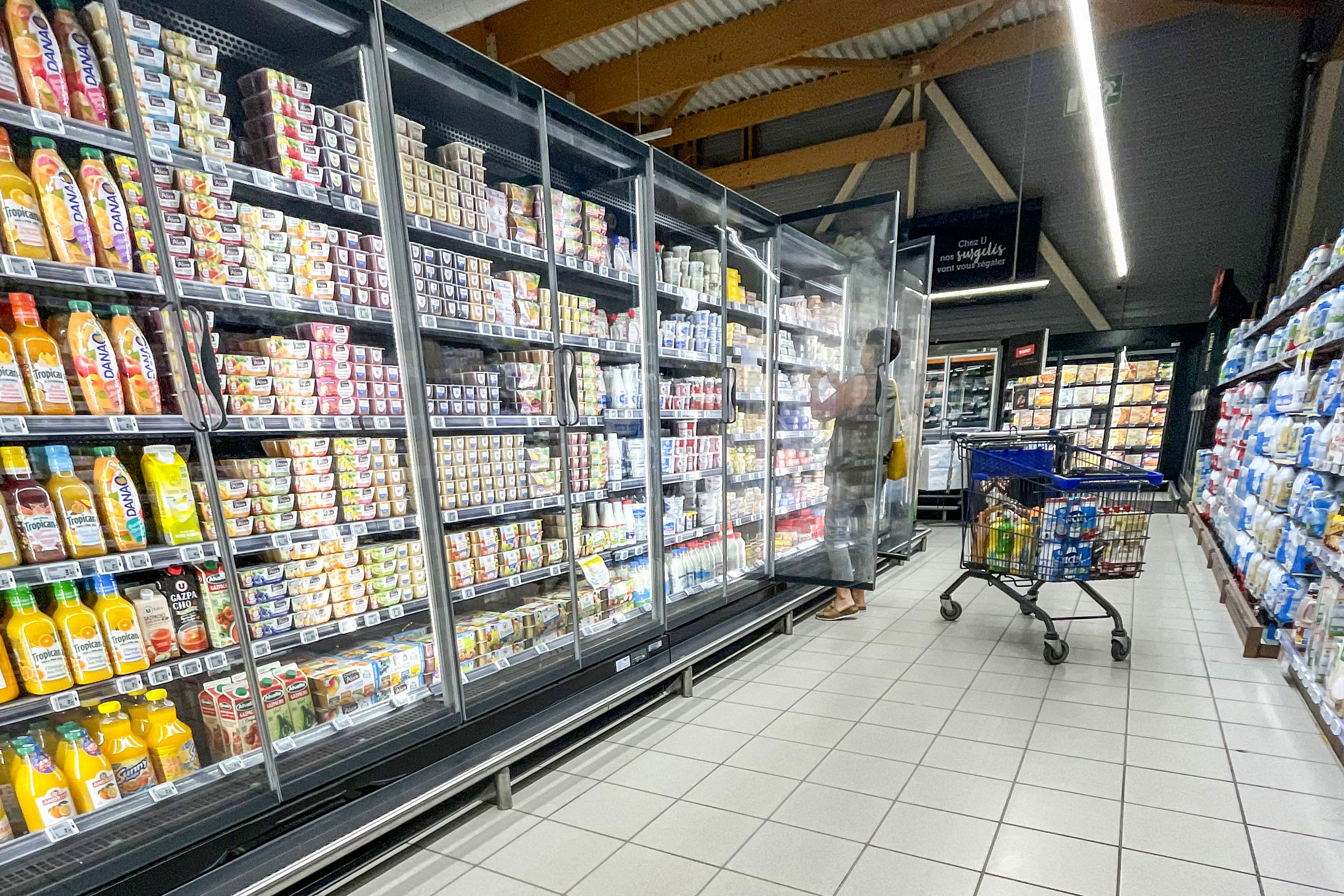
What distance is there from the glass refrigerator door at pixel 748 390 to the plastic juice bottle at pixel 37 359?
111 inches

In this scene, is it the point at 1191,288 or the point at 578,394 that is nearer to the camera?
the point at 578,394

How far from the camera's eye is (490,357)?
109 inches

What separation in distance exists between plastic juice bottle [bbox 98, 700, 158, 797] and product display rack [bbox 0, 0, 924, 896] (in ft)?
0.36

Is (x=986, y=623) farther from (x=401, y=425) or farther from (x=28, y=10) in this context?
(x=28, y=10)

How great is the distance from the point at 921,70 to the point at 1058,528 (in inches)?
253

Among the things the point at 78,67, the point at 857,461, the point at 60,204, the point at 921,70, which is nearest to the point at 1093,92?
the point at 857,461

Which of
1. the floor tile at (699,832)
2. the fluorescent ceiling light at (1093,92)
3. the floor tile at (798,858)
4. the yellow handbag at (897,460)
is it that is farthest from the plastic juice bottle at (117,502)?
the fluorescent ceiling light at (1093,92)

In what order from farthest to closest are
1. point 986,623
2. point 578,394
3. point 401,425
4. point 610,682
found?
point 986,623
point 610,682
point 578,394
point 401,425

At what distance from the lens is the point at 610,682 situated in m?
2.72

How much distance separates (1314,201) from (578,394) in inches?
304

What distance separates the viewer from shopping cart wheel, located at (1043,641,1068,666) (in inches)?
133

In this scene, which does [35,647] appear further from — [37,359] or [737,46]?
[737,46]

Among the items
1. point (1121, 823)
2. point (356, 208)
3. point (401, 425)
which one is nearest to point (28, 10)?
point (356, 208)

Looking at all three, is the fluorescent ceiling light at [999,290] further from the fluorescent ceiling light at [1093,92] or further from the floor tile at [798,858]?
the floor tile at [798,858]
